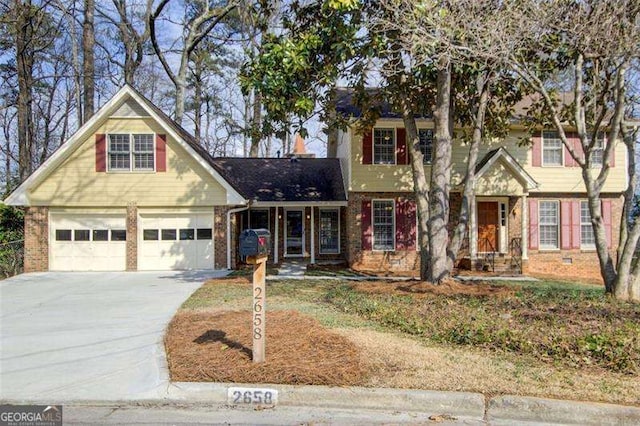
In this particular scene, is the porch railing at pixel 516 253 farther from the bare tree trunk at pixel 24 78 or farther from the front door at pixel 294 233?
the bare tree trunk at pixel 24 78

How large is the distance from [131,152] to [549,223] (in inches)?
656

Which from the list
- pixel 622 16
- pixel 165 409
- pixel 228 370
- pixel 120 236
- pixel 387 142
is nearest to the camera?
pixel 165 409

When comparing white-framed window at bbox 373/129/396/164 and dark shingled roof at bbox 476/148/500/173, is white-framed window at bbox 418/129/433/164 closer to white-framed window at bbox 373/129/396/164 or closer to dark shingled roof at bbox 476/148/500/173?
white-framed window at bbox 373/129/396/164

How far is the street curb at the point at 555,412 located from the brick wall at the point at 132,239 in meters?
14.6

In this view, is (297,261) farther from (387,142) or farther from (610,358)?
(610,358)

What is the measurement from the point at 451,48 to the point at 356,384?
717 cm

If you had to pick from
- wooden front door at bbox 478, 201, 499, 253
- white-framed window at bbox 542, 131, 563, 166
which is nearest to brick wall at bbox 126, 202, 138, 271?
wooden front door at bbox 478, 201, 499, 253

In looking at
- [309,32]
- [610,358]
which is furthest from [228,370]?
[309,32]

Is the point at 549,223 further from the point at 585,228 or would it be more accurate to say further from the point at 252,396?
the point at 252,396

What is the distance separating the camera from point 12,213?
59.8 feet

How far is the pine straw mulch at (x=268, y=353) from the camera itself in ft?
16.2

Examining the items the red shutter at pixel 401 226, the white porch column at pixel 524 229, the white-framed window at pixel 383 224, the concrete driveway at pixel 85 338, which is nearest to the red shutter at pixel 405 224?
the red shutter at pixel 401 226

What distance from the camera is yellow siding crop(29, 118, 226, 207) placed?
53.2 feet

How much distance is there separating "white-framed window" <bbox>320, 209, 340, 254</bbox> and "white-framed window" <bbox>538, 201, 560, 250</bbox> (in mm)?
8359
